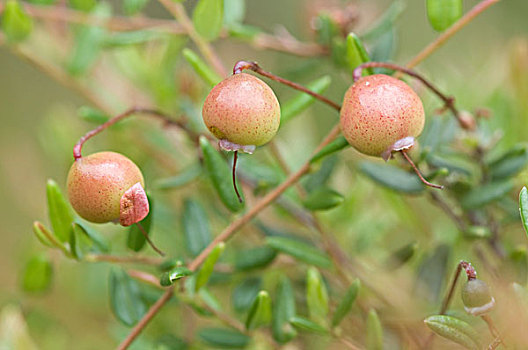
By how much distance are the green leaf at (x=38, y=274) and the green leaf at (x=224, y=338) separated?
0.20 meters

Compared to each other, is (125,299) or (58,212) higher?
(58,212)

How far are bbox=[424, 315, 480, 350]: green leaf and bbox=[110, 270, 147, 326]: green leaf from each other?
1.06 feet

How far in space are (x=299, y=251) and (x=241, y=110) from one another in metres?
0.28

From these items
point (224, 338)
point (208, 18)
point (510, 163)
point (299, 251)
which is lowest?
point (224, 338)

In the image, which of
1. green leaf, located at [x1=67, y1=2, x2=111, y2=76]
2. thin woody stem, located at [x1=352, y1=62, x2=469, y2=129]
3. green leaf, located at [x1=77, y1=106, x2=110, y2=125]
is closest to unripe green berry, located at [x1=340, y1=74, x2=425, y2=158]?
thin woody stem, located at [x1=352, y1=62, x2=469, y2=129]

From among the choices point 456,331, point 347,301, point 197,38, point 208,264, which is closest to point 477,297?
point 456,331

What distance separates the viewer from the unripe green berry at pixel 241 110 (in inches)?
19.8

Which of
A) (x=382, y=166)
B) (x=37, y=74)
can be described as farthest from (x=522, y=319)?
(x=37, y=74)

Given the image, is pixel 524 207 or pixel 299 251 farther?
pixel 299 251

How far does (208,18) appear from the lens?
2.56 feet

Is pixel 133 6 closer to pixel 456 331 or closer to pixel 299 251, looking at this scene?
pixel 299 251

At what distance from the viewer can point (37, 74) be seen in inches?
73.8

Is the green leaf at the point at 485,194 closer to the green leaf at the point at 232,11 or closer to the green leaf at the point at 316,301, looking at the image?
the green leaf at the point at 316,301

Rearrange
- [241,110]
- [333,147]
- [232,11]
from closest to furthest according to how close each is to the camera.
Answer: [241,110], [333,147], [232,11]
